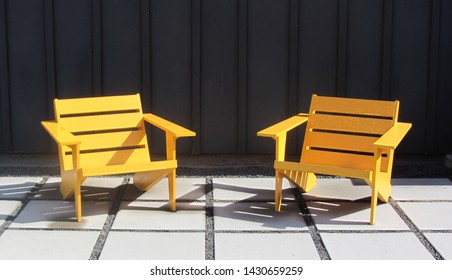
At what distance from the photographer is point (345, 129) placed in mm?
6496

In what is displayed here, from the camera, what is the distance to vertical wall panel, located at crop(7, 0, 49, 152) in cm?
755

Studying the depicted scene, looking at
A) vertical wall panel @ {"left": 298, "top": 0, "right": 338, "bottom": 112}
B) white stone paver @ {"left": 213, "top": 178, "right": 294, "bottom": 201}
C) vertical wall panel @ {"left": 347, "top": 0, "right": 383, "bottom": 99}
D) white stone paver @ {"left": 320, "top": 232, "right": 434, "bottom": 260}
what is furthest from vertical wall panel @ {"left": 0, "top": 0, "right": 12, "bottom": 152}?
white stone paver @ {"left": 320, "top": 232, "right": 434, "bottom": 260}

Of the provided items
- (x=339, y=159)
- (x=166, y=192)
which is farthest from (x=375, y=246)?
(x=166, y=192)

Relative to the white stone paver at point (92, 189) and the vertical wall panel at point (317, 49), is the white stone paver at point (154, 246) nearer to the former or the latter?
the white stone paver at point (92, 189)

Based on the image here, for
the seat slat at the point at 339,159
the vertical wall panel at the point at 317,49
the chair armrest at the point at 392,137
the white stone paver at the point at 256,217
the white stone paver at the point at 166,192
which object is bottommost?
the white stone paver at the point at 256,217

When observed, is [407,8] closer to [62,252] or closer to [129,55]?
[129,55]

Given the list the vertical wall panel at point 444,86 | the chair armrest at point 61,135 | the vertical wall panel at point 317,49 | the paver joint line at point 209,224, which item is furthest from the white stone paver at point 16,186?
the vertical wall panel at point 444,86

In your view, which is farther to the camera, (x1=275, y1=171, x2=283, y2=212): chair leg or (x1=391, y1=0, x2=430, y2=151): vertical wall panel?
(x1=391, y1=0, x2=430, y2=151): vertical wall panel

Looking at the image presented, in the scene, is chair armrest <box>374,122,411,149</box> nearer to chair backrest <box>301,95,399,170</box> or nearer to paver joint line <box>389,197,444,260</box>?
chair backrest <box>301,95,399,170</box>

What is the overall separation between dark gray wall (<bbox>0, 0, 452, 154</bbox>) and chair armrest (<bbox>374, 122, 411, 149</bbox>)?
150cm

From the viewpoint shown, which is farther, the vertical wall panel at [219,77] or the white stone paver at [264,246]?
the vertical wall panel at [219,77]

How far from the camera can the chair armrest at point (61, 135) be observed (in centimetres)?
569

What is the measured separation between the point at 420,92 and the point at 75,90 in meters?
3.36

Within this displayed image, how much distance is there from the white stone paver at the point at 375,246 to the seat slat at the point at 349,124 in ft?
3.59
